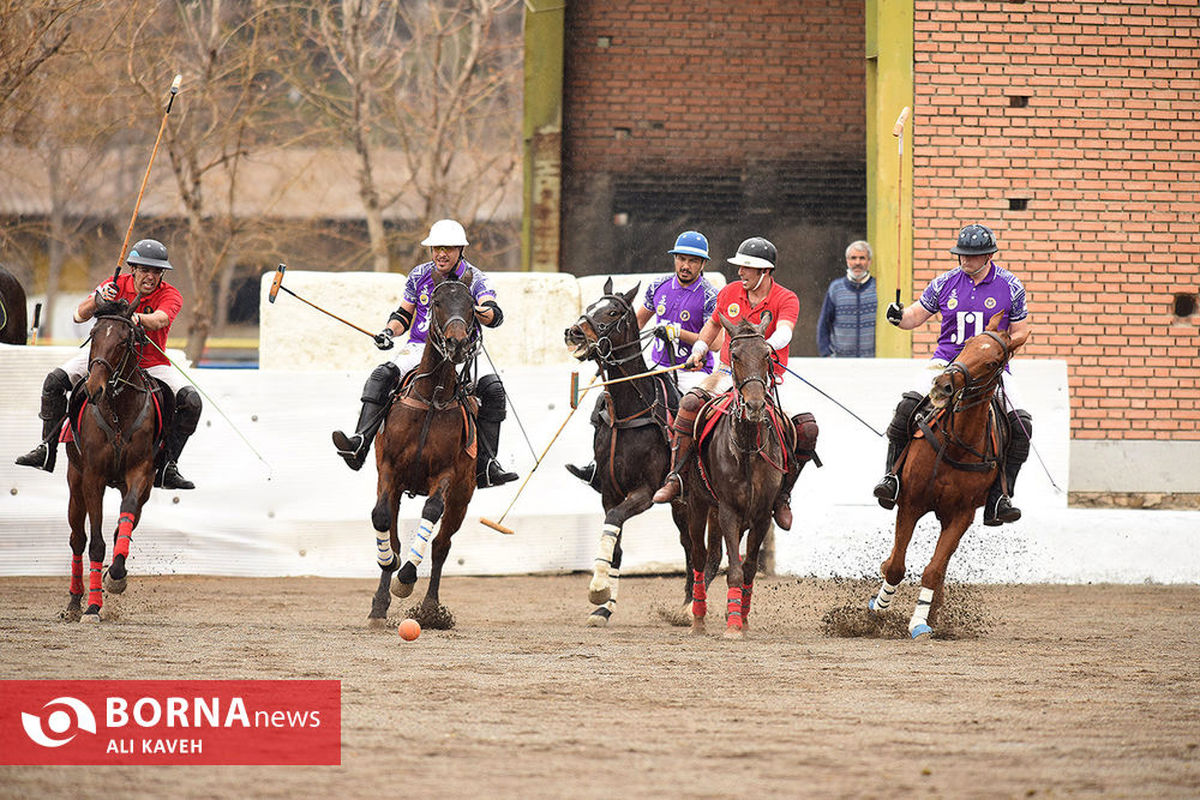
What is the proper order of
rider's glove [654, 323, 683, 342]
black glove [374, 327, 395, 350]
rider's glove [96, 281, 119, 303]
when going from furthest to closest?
rider's glove [654, 323, 683, 342]
black glove [374, 327, 395, 350]
rider's glove [96, 281, 119, 303]

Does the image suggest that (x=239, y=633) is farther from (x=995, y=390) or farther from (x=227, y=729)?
(x=995, y=390)

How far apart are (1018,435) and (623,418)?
2.83 meters

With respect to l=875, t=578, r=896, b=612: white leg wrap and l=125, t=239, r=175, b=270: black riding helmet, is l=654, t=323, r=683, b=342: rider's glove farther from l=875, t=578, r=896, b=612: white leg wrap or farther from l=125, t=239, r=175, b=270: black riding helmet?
l=125, t=239, r=175, b=270: black riding helmet

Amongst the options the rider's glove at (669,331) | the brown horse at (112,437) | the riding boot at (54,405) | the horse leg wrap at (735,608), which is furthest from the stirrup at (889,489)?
the riding boot at (54,405)

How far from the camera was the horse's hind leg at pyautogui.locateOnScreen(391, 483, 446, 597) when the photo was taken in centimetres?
1080

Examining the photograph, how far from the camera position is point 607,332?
450 inches

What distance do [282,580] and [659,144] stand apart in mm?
9798

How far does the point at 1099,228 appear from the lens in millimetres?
16062

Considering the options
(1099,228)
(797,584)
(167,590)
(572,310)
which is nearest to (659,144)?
(572,310)

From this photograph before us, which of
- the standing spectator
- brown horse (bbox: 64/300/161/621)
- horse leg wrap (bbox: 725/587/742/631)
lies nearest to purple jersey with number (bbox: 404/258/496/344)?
brown horse (bbox: 64/300/161/621)

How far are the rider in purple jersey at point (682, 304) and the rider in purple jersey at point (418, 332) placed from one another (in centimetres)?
87

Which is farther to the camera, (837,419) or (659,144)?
(659,144)

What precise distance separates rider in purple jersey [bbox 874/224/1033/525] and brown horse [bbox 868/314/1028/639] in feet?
0.31

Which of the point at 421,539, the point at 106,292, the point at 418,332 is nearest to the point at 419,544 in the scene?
the point at 421,539
